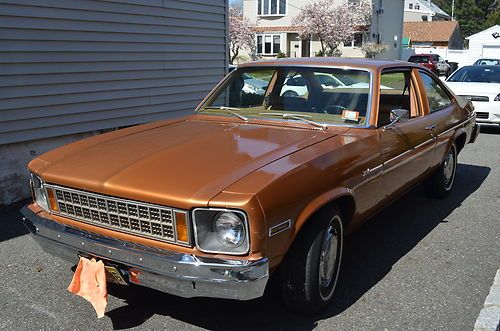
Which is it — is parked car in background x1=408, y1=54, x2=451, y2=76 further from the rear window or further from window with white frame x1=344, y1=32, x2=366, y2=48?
window with white frame x1=344, y1=32, x2=366, y2=48

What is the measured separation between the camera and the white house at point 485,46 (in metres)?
39.7

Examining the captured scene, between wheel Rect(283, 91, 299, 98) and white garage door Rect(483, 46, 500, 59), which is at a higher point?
wheel Rect(283, 91, 299, 98)

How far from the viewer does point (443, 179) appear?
18.6ft

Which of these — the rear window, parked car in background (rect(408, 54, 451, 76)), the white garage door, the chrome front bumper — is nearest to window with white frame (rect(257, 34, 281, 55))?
the rear window

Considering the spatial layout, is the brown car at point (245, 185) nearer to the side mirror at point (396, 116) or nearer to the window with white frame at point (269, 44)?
the side mirror at point (396, 116)

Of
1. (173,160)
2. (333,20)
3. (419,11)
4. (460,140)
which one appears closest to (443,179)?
(460,140)

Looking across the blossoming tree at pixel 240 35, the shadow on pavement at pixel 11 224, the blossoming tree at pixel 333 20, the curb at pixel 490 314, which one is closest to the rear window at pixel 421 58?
the blossoming tree at pixel 333 20

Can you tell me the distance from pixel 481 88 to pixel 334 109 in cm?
782

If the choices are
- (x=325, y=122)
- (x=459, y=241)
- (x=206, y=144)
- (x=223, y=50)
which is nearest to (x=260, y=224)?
(x=206, y=144)

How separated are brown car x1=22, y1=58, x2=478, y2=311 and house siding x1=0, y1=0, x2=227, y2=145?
2.26 m

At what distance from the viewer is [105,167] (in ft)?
10.1

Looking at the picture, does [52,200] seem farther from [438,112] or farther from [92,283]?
[438,112]

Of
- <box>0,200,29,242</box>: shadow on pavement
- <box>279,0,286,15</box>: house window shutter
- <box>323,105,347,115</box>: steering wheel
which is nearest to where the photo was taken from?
<box>323,105,347,115</box>: steering wheel

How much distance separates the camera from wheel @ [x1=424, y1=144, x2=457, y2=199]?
562 cm
